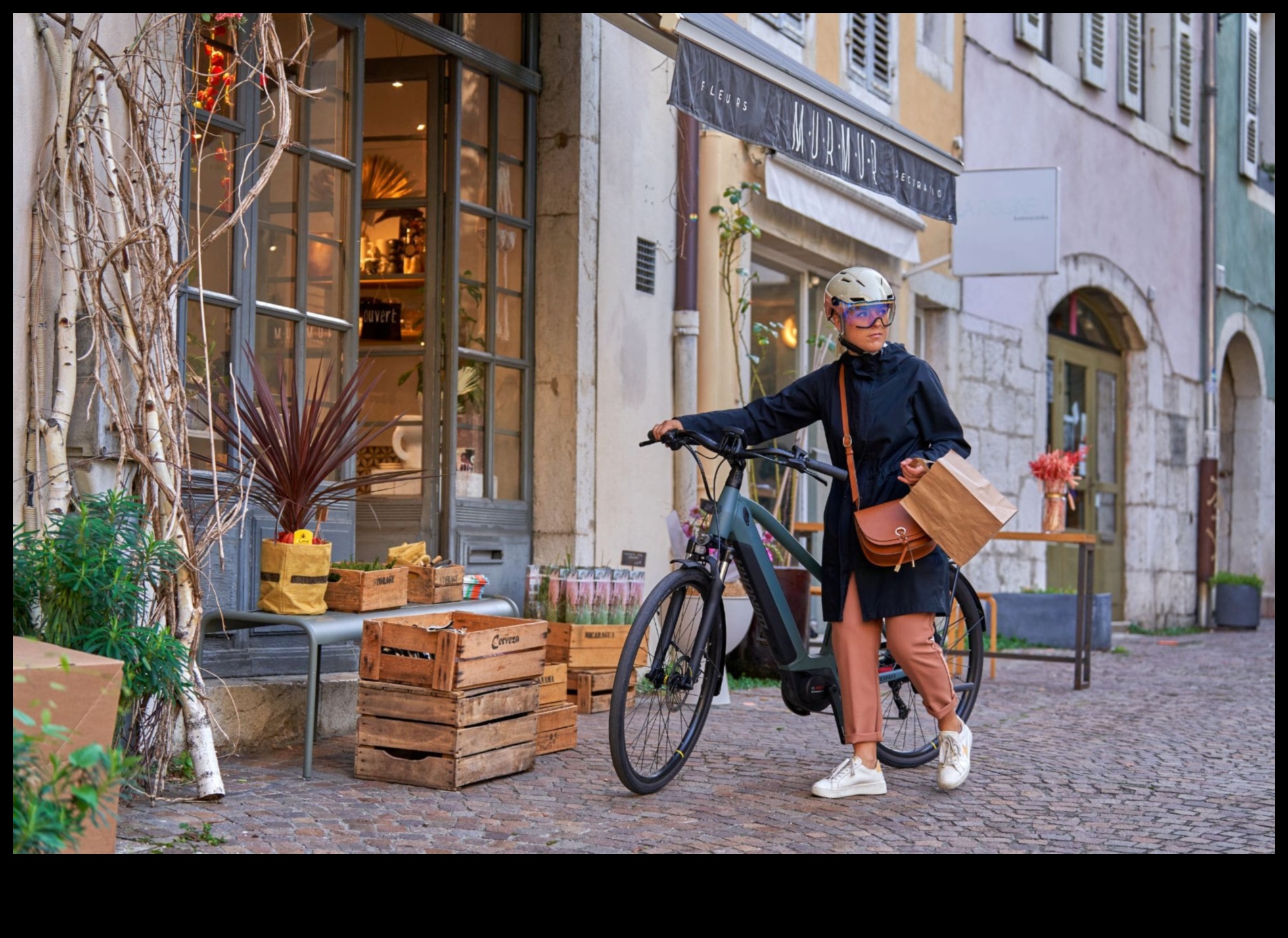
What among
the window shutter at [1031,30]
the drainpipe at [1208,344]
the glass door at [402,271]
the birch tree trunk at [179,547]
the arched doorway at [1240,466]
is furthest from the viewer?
the arched doorway at [1240,466]

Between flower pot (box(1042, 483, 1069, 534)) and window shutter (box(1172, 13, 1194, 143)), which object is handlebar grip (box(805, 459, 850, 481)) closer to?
flower pot (box(1042, 483, 1069, 534))

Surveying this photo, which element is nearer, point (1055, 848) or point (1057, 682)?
point (1055, 848)

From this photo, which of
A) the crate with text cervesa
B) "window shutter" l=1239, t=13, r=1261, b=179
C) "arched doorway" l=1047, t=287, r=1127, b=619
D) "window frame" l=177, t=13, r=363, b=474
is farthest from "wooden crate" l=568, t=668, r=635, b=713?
"window shutter" l=1239, t=13, r=1261, b=179

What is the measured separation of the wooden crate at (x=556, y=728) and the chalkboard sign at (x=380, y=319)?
8.09 ft

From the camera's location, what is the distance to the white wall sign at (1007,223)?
417 inches

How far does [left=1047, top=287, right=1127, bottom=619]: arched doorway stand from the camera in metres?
13.8

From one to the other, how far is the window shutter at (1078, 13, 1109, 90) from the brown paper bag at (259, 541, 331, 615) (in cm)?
1040

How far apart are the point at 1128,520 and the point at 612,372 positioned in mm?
8392

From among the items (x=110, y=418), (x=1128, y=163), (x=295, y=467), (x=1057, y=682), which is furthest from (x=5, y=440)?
(x=1128, y=163)

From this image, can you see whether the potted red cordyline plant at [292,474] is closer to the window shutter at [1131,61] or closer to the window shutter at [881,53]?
the window shutter at [881,53]

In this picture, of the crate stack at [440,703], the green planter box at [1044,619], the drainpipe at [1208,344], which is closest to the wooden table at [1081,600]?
the green planter box at [1044,619]

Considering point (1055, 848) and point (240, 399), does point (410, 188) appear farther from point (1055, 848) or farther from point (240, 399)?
point (1055, 848)

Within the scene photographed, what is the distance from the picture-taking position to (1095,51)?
14023 millimetres
